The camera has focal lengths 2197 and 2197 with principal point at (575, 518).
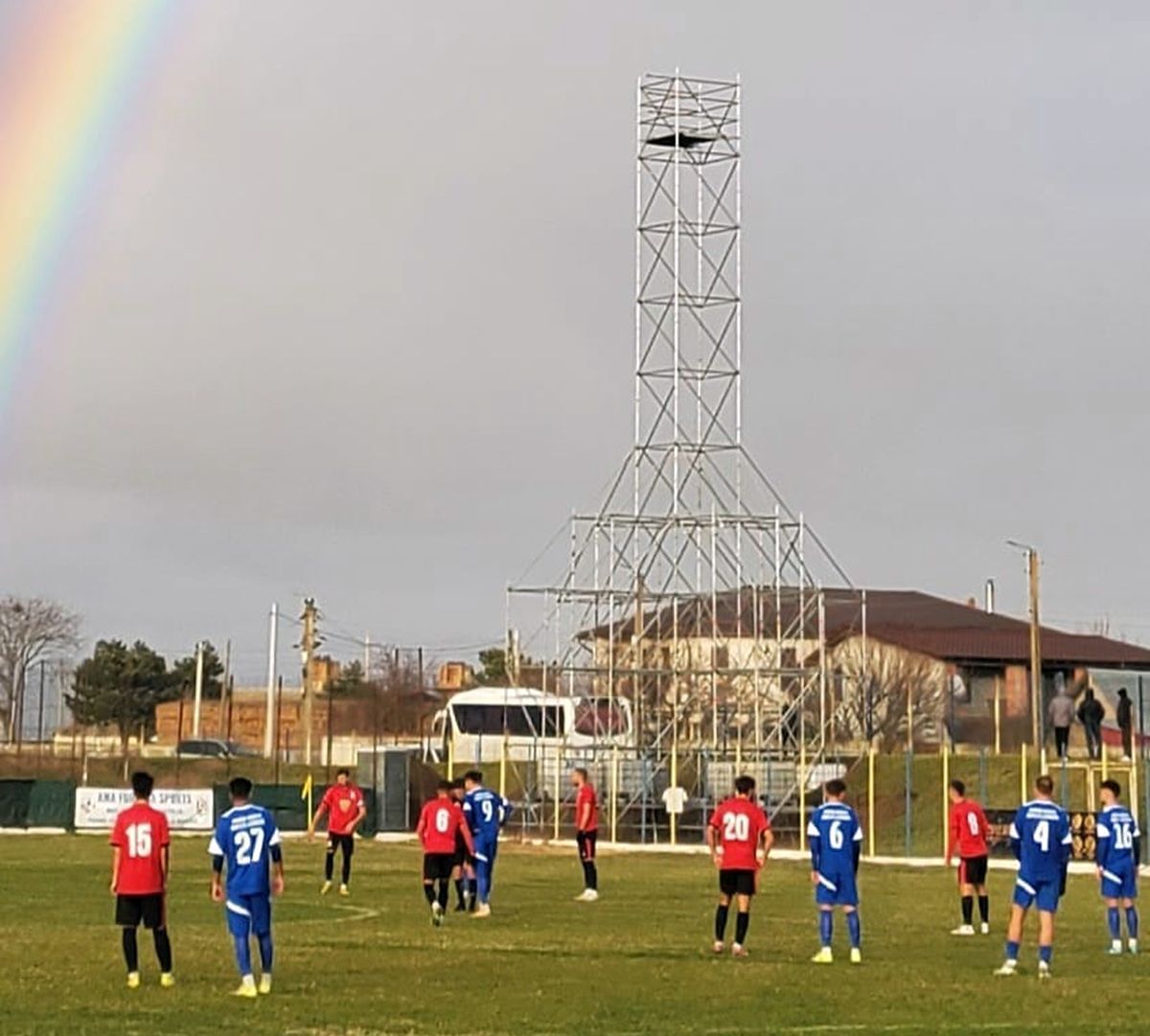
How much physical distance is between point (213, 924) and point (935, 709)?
71720mm

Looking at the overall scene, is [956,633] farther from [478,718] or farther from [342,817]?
[342,817]

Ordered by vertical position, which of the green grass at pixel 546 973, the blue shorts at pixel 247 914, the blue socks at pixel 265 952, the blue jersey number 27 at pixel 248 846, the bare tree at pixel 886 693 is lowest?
the green grass at pixel 546 973

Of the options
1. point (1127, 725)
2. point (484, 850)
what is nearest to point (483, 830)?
point (484, 850)

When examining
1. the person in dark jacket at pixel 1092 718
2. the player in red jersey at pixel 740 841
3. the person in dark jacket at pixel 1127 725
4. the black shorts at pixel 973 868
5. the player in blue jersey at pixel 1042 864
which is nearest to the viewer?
the player in blue jersey at pixel 1042 864

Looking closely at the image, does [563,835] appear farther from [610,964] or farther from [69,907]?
[610,964]

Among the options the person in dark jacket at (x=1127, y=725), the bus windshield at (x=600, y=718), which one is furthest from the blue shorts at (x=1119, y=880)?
the bus windshield at (x=600, y=718)

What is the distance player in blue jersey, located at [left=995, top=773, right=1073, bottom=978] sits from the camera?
73.3 ft

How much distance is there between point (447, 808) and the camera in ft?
95.2

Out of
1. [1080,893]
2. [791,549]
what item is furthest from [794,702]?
[1080,893]

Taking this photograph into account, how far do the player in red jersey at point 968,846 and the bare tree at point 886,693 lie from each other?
51.6 meters

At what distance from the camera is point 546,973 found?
22.2 meters

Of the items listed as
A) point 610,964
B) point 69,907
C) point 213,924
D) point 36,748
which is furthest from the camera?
point 36,748

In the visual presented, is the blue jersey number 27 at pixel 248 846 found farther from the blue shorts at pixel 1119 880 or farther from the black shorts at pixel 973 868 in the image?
the black shorts at pixel 973 868

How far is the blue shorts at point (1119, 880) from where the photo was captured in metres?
25.6
